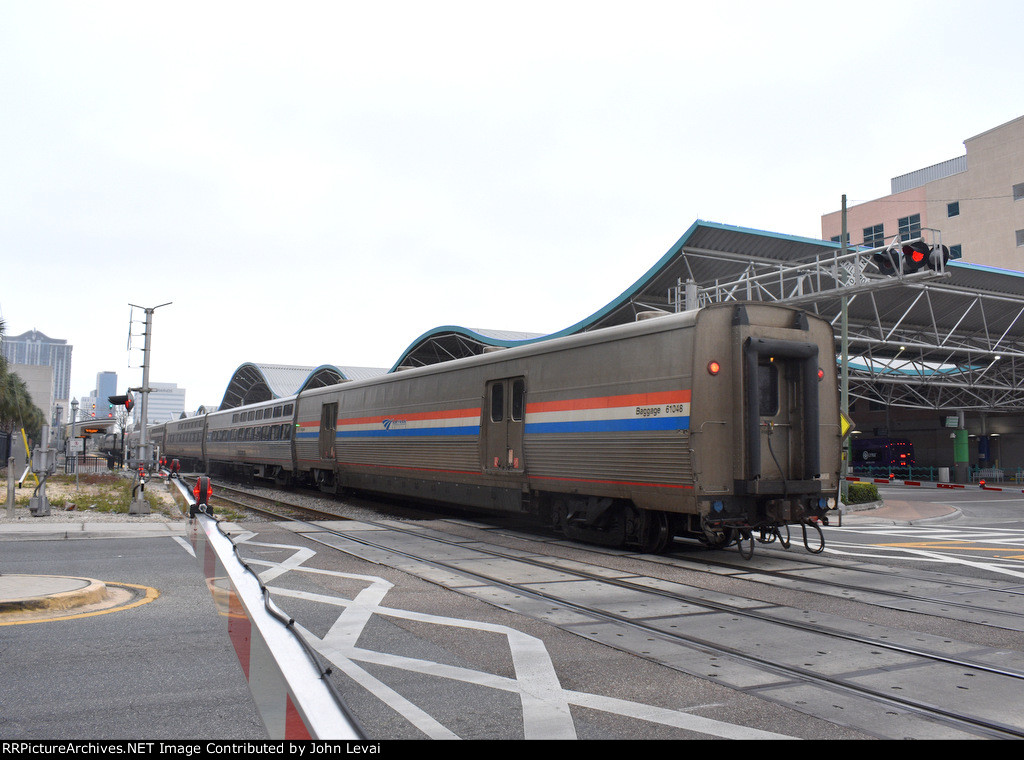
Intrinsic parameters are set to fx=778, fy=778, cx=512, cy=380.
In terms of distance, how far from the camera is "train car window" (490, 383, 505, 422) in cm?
1474

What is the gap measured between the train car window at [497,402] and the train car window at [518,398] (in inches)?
12.9

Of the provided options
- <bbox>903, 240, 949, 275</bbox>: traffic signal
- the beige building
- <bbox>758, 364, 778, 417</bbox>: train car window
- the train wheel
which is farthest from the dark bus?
the train wheel

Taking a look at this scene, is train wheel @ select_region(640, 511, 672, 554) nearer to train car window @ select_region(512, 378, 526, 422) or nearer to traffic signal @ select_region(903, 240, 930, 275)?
train car window @ select_region(512, 378, 526, 422)

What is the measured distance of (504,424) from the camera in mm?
14586

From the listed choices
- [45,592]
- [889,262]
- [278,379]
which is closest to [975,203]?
[889,262]

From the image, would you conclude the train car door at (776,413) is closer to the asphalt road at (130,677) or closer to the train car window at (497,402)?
the train car window at (497,402)

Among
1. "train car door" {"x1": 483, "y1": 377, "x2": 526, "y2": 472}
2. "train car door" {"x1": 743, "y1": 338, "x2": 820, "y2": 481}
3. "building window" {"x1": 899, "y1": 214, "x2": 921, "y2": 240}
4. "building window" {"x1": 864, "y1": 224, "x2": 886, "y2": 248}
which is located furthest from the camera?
"building window" {"x1": 864, "y1": 224, "x2": 886, "y2": 248}

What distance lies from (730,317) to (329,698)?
9.51 metres

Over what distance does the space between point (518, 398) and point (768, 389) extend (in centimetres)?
478

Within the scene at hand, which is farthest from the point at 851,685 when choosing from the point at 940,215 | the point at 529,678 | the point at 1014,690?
the point at 940,215

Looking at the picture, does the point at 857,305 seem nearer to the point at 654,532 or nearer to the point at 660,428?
the point at 654,532

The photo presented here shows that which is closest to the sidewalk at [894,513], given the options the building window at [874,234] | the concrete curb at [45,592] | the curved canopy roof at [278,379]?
the concrete curb at [45,592]

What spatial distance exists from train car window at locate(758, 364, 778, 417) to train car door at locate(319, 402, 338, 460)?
15389 mm

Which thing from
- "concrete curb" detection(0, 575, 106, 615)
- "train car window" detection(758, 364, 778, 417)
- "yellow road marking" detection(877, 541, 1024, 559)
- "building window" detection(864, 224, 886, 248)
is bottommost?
"yellow road marking" detection(877, 541, 1024, 559)
